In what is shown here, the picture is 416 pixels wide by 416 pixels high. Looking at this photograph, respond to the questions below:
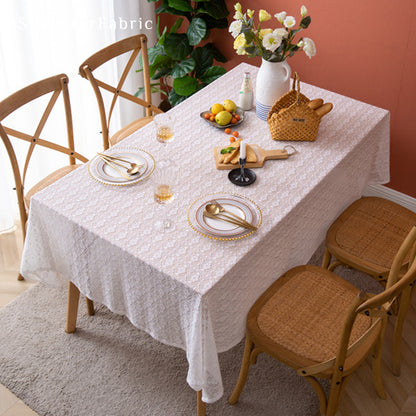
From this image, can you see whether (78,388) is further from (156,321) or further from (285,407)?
(285,407)

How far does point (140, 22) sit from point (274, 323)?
7.31 feet

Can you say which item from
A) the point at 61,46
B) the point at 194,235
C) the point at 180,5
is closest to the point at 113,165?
the point at 194,235

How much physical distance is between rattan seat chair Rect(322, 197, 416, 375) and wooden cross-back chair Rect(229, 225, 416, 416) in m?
0.15

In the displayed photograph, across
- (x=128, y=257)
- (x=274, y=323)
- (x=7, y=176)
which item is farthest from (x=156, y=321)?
(x=7, y=176)

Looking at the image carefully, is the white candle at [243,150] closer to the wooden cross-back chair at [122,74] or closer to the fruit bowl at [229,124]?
the fruit bowl at [229,124]

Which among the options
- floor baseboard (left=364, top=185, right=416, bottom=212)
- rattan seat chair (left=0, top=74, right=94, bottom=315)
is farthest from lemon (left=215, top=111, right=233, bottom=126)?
floor baseboard (left=364, top=185, right=416, bottom=212)

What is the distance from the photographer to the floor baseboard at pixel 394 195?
314 centimetres

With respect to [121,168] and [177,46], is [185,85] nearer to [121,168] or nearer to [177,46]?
[177,46]

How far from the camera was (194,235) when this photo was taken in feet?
6.16

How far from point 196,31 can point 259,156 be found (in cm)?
131

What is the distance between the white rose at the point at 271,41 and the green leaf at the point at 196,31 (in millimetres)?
1072

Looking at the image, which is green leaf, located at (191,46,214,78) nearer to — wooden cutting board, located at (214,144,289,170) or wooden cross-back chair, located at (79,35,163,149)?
wooden cross-back chair, located at (79,35,163,149)

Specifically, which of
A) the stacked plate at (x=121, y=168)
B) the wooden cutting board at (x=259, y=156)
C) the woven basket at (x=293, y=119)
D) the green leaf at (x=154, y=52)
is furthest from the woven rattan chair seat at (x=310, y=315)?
the green leaf at (x=154, y=52)

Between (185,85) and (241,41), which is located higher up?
(241,41)
